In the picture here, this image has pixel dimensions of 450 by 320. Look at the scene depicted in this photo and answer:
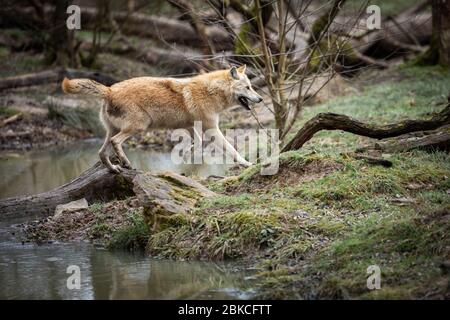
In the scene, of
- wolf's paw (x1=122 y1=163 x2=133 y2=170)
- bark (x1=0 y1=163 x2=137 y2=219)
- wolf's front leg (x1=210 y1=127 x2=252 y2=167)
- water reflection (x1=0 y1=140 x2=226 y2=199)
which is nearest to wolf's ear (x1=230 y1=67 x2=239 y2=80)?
wolf's front leg (x1=210 y1=127 x2=252 y2=167)

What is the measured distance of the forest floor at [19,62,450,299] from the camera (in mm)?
6348

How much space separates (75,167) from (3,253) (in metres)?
5.92

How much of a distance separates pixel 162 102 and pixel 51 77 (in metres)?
8.88

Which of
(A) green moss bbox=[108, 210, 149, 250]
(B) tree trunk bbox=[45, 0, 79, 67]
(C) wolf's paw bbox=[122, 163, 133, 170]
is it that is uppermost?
(B) tree trunk bbox=[45, 0, 79, 67]

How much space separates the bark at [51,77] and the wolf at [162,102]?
7.74m

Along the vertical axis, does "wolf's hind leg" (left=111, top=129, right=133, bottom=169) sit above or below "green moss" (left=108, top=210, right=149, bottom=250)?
A: above

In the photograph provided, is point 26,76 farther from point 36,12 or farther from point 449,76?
point 449,76

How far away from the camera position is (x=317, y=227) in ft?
25.1

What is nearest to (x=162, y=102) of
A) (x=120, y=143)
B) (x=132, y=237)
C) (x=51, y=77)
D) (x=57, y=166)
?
(x=120, y=143)

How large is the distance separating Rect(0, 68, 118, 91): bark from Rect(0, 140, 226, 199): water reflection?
2.40 metres

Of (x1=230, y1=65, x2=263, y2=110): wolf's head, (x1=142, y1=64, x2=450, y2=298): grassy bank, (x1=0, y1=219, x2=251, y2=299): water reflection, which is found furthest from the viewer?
(x1=230, y1=65, x2=263, y2=110): wolf's head

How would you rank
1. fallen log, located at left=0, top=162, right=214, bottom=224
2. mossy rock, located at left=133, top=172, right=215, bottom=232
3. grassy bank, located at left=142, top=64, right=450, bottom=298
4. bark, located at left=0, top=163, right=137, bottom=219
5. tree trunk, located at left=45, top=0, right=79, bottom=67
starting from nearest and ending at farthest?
1. grassy bank, located at left=142, top=64, right=450, bottom=298
2. mossy rock, located at left=133, top=172, right=215, bottom=232
3. fallen log, located at left=0, top=162, right=214, bottom=224
4. bark, located at left=0, top=163, right=137, bottom=219
5. tree trunk, located at left=45, top=0, right=79, bottom=67

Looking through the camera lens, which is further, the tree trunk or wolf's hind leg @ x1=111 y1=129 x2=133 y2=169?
the tree trunk

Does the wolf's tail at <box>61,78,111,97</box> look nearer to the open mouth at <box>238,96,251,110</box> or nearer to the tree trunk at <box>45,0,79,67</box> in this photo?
the open mouth at <box>238,96,251,110</box>
